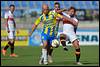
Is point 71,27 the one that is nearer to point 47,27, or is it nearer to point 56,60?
point 47,27

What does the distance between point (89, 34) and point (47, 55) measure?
15869mm

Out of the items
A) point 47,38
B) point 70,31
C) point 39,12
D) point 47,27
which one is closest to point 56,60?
point 70,31

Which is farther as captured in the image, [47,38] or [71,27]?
[71,27]

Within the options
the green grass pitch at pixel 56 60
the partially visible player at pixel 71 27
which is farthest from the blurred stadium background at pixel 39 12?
the partially visible player at pixel 71 27

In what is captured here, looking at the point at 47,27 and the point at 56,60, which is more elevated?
the point at 47,27

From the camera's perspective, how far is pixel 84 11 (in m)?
42.8

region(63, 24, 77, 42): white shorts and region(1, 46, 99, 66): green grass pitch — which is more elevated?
region(63, 24, 77, 42): white shorts

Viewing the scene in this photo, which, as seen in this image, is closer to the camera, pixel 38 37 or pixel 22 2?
pixel 38 37

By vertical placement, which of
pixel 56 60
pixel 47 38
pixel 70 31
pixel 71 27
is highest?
pixel 71 27

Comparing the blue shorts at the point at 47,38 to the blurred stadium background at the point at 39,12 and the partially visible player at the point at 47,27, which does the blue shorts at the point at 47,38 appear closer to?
the partially visible player at the point at 47,27

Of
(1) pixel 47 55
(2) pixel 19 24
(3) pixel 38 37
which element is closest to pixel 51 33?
(1) pixel 47 55

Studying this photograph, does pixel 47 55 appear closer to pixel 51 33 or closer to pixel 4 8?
pixel 51 33

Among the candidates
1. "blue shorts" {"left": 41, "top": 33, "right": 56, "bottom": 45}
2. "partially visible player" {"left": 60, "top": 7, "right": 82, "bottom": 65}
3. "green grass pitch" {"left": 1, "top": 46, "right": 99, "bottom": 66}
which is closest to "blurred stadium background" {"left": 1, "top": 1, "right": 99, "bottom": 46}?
"green grass pitch" {"left": 1, "top": 46, "right": 99, "bottom": 66}

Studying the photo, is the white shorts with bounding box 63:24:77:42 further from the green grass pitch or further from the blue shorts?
the green grass pitch
